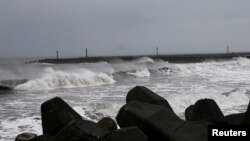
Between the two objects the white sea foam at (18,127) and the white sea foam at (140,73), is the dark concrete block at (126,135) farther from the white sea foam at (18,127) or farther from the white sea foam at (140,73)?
the white sea foam at (140,73)

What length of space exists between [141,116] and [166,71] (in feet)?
97.0

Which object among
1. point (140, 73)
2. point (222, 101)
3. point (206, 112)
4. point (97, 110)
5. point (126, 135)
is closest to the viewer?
Result: point (126, 135)

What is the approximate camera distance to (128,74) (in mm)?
30375

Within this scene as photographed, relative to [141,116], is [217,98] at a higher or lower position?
lower

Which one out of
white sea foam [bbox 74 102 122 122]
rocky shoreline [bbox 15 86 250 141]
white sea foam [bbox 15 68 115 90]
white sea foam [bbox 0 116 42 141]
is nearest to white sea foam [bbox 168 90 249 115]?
white sea foam [bbox 74 102 122 122]

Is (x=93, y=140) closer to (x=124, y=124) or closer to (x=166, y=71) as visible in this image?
(x=124, y=124)

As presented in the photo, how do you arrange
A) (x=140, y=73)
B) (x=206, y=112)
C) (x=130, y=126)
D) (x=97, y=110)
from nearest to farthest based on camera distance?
(x=130, y=126)
(x=206, y=112)
(x=97, y=110)
(x=140, y=73)

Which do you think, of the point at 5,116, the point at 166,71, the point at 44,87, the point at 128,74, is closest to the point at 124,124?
the point at 5,116

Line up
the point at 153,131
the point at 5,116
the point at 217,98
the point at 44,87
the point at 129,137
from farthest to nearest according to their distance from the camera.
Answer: the point at 44,87, the point at 217,98, the point at 5,116, the point at 153,131, the point at 129,137

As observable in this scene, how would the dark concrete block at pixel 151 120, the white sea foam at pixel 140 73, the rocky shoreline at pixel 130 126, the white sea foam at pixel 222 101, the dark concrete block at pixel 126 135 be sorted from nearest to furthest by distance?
the dark concrete block at pixel 126 135 → the rocky shoreline at pixel 130 126 → the dark concrete block at pixel 151 120 → the white sea foam at pixel 222 101 → the white sea foam at pixel 140 73

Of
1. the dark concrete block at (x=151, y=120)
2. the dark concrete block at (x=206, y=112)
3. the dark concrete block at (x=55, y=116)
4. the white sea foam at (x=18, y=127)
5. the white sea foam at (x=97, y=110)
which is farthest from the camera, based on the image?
the white sea foam at (x=97, y=110)

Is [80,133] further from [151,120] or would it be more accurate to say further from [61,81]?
[61,81]

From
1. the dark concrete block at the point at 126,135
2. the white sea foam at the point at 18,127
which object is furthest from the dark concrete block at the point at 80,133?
the white sea foam at the point at 18,127

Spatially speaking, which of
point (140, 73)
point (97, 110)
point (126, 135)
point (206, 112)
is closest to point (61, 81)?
point (140, 73)
